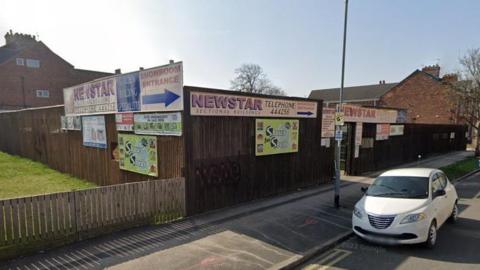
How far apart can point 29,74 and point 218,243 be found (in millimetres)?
43798

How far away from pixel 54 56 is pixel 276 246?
4637 centimetres

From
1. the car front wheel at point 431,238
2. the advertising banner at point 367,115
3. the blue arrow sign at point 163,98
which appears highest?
the blue arrow sign at point 163,98

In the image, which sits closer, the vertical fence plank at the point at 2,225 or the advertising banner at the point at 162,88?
the vertical fence plank at the point at 2,225

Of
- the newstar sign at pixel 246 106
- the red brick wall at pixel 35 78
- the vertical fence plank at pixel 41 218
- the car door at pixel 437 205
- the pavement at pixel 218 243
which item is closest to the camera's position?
the pavement at pixel 218 243

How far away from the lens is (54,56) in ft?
135

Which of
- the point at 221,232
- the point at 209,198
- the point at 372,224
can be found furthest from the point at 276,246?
the point at 209,198

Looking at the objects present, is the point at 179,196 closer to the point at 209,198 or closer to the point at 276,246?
the point at 209,198

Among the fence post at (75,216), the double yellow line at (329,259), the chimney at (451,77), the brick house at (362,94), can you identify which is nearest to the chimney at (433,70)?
the brick house at (362,94)

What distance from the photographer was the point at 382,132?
1700 centimetres

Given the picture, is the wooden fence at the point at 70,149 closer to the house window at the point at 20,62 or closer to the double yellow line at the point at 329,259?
the double yellow line at the point at 329,259

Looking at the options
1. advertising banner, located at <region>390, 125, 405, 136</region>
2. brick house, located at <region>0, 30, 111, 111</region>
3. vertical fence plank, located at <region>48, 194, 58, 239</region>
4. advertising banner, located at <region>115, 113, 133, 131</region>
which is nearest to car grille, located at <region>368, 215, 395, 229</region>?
vertical fence plank, located at <region>48, 194, 58, 239</region>

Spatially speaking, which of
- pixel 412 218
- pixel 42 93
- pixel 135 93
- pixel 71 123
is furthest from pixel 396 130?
pixel 42 93

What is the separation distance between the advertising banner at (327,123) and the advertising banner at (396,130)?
22.1ft

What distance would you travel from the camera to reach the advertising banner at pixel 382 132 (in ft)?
54.5
